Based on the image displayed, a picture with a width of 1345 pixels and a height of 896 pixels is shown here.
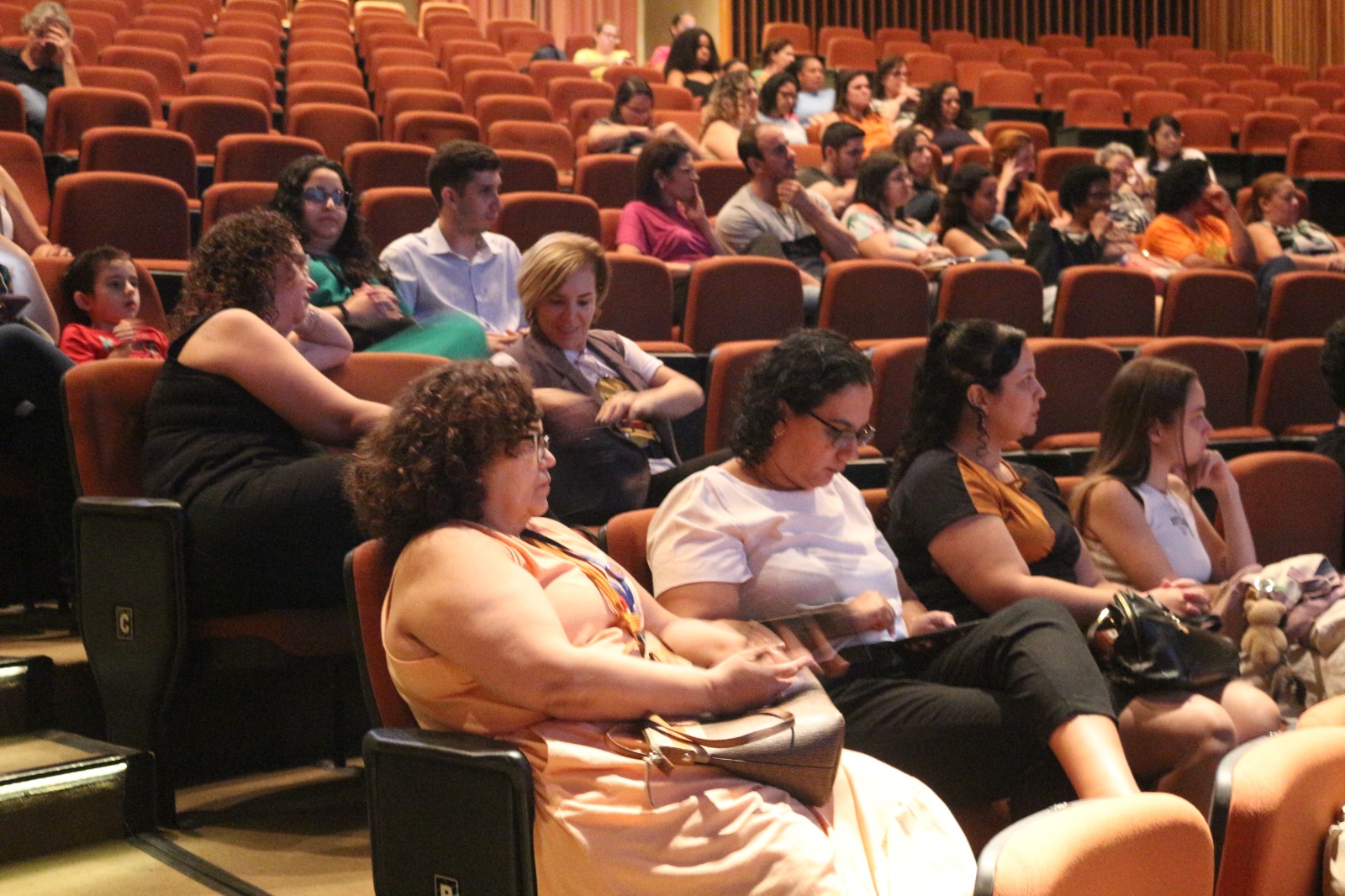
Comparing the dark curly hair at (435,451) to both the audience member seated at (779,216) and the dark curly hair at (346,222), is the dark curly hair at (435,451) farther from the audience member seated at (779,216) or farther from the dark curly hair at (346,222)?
the audience member seated at (779,216)

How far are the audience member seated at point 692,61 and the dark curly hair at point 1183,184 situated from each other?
8.70 feet

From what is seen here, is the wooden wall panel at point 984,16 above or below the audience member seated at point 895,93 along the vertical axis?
above

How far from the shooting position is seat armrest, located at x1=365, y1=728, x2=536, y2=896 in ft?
3.76

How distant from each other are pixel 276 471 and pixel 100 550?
11.1 inches

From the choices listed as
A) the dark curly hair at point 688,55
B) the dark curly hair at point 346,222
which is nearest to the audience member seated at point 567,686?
the dark curly hair at point 346,222

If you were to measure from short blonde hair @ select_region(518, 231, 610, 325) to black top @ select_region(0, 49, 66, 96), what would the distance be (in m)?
2.77

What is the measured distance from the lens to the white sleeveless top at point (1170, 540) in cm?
216

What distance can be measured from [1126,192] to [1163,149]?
889 millimetres

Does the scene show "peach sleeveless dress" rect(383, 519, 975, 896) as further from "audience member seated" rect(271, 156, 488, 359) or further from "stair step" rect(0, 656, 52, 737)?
"audience member seated" rect(271, 156, 488, 359)

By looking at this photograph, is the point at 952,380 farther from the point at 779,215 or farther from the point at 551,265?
the point at 779,215

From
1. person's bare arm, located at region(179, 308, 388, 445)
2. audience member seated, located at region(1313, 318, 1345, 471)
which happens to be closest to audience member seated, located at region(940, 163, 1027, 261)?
audience member seated, located at region(1313, 318, 1345, 471)

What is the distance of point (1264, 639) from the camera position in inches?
78.3

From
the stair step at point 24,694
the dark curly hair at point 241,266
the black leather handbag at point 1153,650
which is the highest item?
the dark curly hair at point 241,266

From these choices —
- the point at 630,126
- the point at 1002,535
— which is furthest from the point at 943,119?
the point at 1002,535
